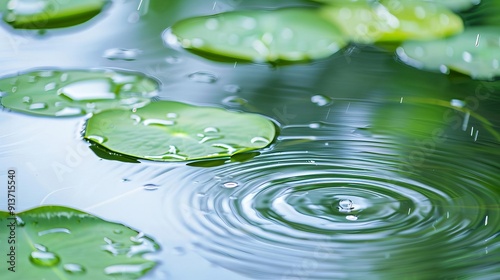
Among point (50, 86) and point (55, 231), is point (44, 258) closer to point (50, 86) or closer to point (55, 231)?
point (55, 231)

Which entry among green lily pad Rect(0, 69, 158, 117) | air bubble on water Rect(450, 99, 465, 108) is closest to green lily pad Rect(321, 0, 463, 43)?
air bubble on water Rect(450, 99, 465, 108)

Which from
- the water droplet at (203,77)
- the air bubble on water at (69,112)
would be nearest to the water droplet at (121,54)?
the water droplet at (203,77)

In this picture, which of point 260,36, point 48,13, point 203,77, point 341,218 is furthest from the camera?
point 48,13

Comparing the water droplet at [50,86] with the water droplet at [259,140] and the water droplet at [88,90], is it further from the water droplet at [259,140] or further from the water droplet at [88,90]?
the water droplet at [259,140]

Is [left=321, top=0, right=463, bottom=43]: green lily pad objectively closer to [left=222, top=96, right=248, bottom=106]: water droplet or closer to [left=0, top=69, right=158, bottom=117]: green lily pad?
[left=222, top=96, right=248, bottom=106]: water droplet

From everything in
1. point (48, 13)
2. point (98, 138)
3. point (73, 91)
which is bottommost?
point (98, 138)

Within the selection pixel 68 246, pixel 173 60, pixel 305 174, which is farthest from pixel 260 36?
pixel 68 246

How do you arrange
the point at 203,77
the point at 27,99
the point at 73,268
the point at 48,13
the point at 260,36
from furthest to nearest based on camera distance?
1. the point at 48,13
2. the point at 260,36
3. the point at 203,77
4. the point at 27,99
5. the point at 73,268
